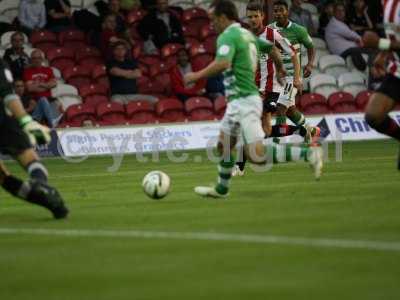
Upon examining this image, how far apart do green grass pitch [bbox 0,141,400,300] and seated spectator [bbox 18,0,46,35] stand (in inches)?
385

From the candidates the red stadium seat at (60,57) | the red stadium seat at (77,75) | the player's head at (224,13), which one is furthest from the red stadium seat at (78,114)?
the player's head at (224,13)

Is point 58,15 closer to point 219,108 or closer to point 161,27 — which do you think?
point 161,27

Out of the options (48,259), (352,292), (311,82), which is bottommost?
(311,82)

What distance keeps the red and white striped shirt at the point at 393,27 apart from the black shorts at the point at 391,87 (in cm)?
5

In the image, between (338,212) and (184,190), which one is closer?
(338,212)

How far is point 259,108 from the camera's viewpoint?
1215 centimetres

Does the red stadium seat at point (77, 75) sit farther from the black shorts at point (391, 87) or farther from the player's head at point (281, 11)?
the black shorts at point (391, 87)

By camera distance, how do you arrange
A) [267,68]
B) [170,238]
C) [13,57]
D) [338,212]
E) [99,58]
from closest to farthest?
[170,238] < [338,212] < [267,68] < [13,57] < [99,58]

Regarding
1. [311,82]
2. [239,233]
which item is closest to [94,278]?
[239,233]

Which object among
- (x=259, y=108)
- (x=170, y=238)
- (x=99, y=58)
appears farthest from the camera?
(x=99, y=58)

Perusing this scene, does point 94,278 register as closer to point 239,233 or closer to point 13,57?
point 239,233

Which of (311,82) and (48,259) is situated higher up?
(48,259)

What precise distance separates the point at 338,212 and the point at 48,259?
3.51 m

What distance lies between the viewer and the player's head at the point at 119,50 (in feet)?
76.1
